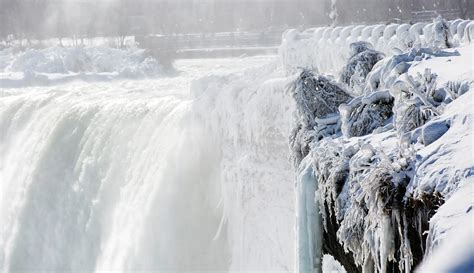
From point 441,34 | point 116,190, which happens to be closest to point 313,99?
point 441,34

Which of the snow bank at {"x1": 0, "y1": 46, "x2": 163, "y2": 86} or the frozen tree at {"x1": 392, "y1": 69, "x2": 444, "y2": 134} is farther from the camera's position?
the snow bank at {"x1": 0, "y1": 46, "x2": 163, "y2": 86}

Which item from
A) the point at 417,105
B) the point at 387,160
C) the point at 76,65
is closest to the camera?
the point at 387,160

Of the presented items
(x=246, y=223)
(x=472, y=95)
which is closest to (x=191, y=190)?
(x=246, y=223)

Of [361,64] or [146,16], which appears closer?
[361,64]

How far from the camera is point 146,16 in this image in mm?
61656

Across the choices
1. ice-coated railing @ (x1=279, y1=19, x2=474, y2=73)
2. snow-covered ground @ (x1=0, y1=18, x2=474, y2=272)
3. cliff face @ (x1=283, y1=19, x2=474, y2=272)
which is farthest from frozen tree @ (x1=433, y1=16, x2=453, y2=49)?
cliff face @ (x1=283, y1=19, x2=474, y2=272)

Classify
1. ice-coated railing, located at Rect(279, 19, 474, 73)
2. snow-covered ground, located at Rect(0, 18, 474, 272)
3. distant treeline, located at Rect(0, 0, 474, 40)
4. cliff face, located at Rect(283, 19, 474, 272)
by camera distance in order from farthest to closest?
1. distant treeline, located at Rect(0, 0, 474, 40)
2. snow-covered ground, located at Rect(0, 18, 474, 272)
3. ice-coated railing, located at Rect(279, 19, 474, 73)
4. cliff face, located at Rect(283, 19, 474, 272)

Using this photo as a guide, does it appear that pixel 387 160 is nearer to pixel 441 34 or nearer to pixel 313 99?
pixel 313 99

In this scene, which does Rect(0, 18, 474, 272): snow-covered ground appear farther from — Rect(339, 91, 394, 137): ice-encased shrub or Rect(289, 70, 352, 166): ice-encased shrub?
Rect(289, 70, 352, 166): ice-encased shrub

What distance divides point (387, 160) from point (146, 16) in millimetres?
58713

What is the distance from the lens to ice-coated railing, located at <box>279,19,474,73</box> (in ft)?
33.0

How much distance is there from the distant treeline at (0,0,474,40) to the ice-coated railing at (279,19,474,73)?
2932cm

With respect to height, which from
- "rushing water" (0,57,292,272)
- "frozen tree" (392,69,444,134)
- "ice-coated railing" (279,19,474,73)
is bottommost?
"rushing water" (0,57,292,272)

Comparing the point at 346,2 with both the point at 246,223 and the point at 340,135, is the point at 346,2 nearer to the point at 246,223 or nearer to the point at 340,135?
the point at 246,223
